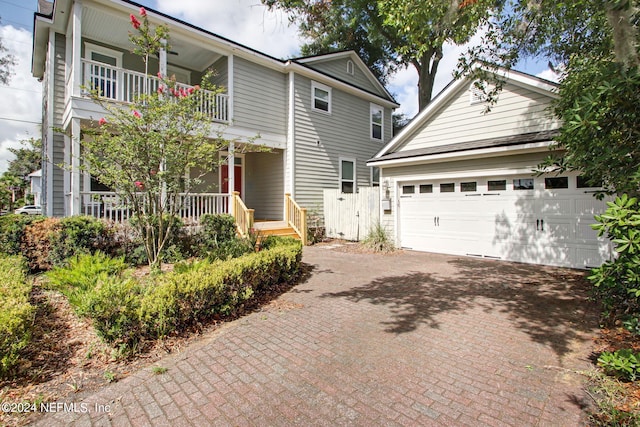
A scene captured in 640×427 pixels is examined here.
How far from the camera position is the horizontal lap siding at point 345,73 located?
1494cm

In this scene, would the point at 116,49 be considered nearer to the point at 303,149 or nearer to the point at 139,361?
the point at 303,149

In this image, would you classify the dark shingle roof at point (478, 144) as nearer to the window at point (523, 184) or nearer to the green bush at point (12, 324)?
the window at point (523, 184)

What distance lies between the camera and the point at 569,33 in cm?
699

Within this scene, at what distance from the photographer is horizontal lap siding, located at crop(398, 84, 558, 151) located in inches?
339

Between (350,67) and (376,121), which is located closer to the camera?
(350,67)

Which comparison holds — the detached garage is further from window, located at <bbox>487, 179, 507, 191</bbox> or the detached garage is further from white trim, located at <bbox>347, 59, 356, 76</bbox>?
white trim, located at <bbox>347, 59, 356, 76</bbox>

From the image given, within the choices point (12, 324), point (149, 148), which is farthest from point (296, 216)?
point (12, 324)

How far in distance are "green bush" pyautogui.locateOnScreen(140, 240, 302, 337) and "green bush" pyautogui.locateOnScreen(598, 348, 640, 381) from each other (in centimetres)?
426

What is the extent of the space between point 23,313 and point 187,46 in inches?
413

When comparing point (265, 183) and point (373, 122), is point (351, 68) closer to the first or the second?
point (373, 122)

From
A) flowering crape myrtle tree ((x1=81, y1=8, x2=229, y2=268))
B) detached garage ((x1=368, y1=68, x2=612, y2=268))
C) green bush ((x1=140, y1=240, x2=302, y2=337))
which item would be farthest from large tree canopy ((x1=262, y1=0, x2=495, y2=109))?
green bush ((x1=140, y1=240, x2=302, y2=337))

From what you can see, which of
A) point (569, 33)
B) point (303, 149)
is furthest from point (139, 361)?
point (303, 149)

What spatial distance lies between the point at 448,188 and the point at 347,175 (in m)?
6.18

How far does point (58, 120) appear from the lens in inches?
383
